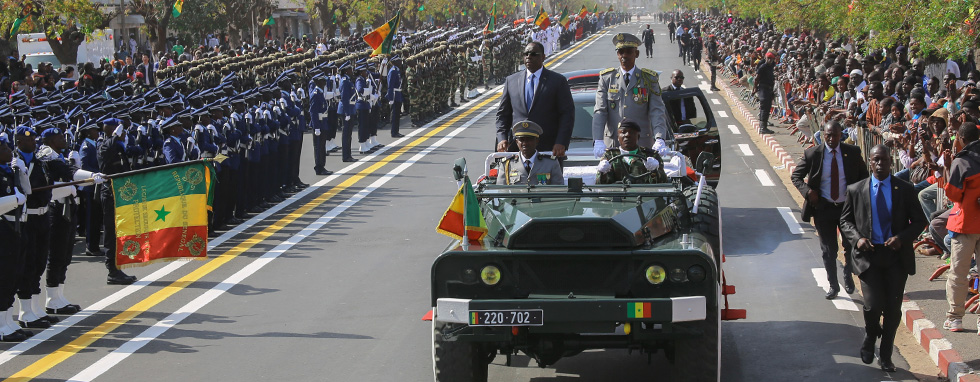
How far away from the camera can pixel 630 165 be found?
947 centimetres

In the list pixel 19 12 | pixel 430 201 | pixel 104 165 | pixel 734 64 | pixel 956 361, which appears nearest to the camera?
pixel 956 361

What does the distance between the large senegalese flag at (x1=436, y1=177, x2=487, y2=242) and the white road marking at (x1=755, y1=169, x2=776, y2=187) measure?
1145 cm

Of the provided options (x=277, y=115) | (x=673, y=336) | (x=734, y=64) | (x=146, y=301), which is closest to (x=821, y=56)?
(x=734, y=64)

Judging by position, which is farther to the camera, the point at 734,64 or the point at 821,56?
the point at 734,64

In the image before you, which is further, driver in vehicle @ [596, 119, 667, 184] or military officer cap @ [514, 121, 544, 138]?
military officer cap @ [514, 121, 544, 138]

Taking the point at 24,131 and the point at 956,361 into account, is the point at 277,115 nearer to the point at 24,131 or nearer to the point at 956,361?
the point at 24,131

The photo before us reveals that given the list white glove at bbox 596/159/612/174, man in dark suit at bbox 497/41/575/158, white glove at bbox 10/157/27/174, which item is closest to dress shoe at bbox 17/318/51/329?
white glove at bbox 10/157/27/174

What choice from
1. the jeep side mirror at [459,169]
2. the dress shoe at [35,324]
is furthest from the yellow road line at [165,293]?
the jeep side mirror at [459,169]

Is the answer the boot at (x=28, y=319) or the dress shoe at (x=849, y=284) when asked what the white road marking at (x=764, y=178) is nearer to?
the dress shoe at (x=849, y=284)

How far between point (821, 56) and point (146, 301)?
2121 cm

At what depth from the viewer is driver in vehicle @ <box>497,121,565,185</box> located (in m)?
9.64

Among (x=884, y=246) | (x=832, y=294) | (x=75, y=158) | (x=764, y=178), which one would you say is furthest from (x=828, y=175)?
A: (x=764, y=178)

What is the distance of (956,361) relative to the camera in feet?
27.8

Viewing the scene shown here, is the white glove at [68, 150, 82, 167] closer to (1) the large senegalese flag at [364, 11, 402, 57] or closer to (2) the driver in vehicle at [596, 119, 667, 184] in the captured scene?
(2) the driver in vehicle at [596, 119, 667, 184]
